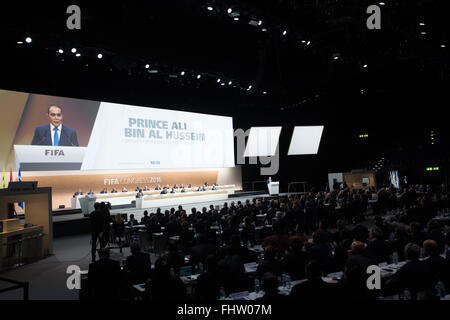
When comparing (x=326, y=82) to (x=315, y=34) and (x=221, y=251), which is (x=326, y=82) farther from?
(x=221, y=251)

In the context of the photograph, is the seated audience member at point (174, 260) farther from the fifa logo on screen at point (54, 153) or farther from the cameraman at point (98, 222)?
the fifa logo on screen at point (54, 153)

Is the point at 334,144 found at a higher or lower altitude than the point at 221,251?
higher

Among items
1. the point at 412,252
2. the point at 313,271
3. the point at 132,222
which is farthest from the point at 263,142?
the point at 313,271

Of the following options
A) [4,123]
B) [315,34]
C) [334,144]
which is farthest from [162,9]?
[334,144]

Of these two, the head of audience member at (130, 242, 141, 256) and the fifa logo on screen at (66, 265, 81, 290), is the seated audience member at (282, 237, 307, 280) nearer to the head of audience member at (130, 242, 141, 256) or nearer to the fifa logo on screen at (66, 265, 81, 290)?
the head of audience member at (130, 242, 141, 256)

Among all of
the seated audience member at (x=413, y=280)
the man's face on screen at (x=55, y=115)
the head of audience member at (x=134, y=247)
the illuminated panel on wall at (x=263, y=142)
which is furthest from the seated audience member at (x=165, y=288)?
the illuminated panel on wall at (x=263, y=142)

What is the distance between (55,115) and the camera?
593 inches

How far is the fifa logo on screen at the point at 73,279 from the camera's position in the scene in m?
4.71

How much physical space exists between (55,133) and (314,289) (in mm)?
15001

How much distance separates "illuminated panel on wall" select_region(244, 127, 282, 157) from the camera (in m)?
23.0

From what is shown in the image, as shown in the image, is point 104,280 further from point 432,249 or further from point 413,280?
point 432,249

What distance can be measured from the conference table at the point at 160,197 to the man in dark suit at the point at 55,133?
2.65m

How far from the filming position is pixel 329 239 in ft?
20.5

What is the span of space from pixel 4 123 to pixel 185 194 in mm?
8894
